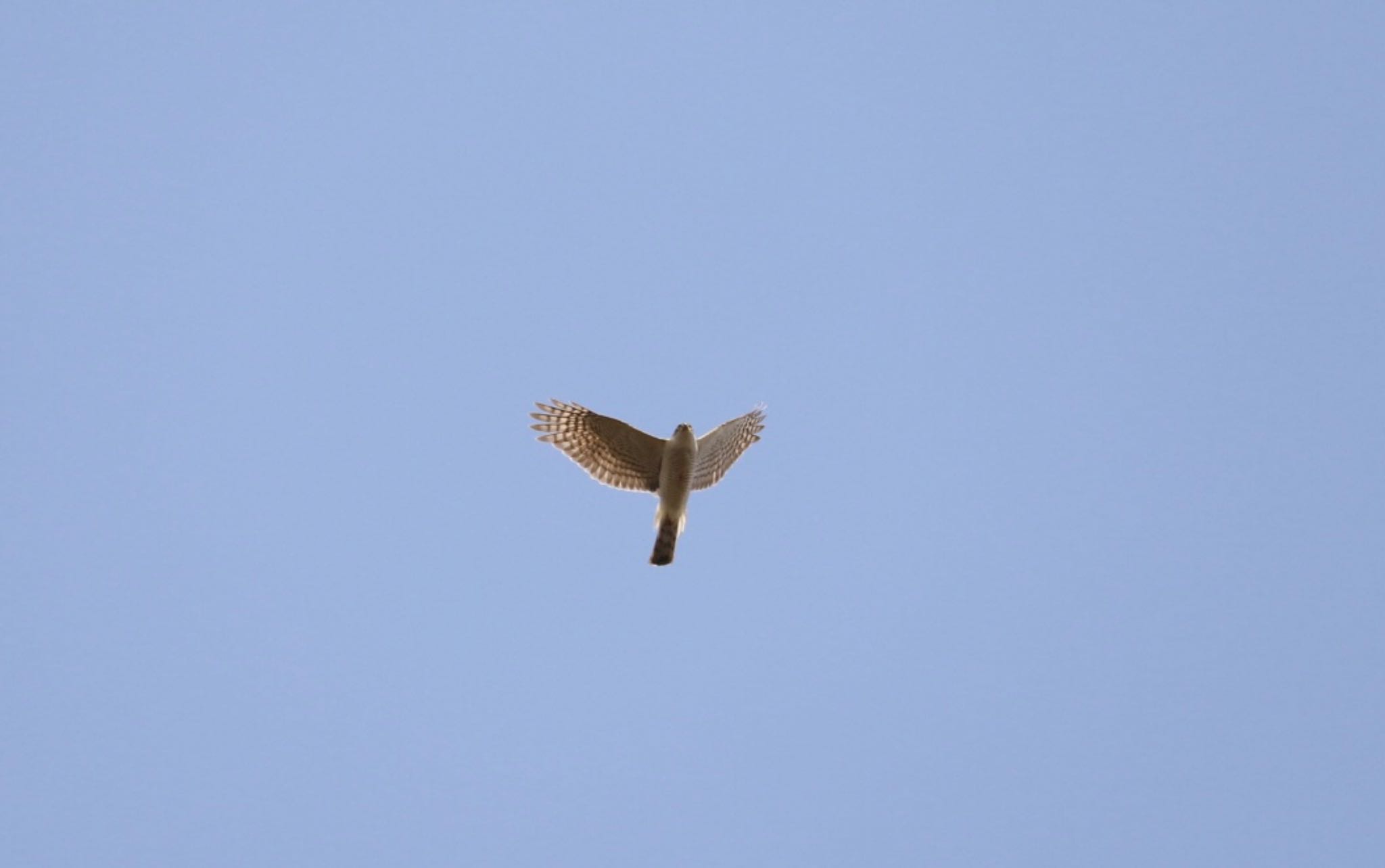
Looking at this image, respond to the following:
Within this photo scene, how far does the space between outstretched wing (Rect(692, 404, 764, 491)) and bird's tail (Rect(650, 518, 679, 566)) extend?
604 mm

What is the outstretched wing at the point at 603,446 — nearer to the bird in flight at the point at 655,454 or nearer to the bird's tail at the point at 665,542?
the bird in flight at the point at 655,454

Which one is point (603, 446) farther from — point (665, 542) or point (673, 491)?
point (665, 542)

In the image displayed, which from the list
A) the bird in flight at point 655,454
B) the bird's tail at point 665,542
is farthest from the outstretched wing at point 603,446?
the bird's tail at point 665,542

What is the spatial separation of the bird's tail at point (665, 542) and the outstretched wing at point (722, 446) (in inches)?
23.8

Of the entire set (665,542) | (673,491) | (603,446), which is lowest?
(665,542)

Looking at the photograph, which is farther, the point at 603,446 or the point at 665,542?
the point at 603,446

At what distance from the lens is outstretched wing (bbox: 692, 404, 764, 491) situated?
1412 cm

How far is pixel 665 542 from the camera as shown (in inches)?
555

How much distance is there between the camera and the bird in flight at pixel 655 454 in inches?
552

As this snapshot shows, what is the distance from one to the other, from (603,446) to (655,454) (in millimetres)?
696

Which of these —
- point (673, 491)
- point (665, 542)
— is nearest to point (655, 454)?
point (673, 491)

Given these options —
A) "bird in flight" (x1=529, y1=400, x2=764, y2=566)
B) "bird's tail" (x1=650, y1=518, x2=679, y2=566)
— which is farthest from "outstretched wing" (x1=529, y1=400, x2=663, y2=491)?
"bird's tail" (x1=650, y1=518, x2=679, y2=566)

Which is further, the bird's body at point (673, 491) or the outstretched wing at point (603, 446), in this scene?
the outstretched wing at point (603, 446)

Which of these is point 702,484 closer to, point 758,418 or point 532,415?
point 758,418
